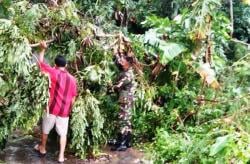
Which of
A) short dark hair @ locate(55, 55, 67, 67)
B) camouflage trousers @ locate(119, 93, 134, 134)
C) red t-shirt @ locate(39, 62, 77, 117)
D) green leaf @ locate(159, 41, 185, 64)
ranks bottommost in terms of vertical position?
camouflage trousers @ locate(119, 93, 134, 134)

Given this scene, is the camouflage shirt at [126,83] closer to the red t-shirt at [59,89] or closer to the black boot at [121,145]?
the black boot at [121,145]

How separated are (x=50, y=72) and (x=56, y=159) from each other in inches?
54.8

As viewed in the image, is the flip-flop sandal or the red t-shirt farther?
the flip-flop sandal

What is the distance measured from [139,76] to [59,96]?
159 centimetres

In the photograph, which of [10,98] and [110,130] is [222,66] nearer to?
[110,130]

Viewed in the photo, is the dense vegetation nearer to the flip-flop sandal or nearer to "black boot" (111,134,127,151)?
"black boot" (111,134,127,151)

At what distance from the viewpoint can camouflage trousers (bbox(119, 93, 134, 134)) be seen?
7766 millimetres

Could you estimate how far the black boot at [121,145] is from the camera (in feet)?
25.9

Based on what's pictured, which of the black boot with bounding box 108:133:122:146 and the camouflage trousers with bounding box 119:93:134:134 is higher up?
the camouflage trousers with bounding box 119:93:134:134

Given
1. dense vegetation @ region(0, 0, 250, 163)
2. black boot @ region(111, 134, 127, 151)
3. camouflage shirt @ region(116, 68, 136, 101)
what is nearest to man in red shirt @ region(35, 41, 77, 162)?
dense vegetation @ region(0, 0, 250, 163)

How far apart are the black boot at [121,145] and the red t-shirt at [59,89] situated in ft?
4.29

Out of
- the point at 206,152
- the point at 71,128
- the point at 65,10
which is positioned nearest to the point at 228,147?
the point at 206,152

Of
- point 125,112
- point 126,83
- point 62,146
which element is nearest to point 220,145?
point 62,146

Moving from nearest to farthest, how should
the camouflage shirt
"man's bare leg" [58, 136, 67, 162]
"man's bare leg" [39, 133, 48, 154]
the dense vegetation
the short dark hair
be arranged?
the dense vegetation, the short dark hair, "man's bare leg" [58, 136, 67, 162], "man's bare leg" [39, 133, 48, 154], the camouflage shirt
